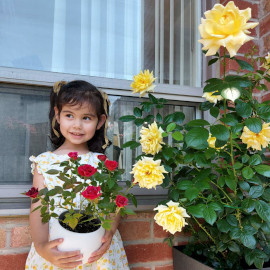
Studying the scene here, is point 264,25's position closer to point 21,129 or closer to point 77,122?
point 77,122

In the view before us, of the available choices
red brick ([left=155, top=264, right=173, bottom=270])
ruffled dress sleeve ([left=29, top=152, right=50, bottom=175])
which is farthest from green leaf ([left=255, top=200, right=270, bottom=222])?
ruffled dress sleeve ([left=29, top=152, right=50, bottom=175])

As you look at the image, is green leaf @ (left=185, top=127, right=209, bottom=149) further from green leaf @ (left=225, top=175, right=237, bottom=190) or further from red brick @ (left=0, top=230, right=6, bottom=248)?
red brick @ (left=0, top=230, right=6, bottom=248)

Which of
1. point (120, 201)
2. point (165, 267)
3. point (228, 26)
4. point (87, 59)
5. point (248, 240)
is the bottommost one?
point (165, 267)

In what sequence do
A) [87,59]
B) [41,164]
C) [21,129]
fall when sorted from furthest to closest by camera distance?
[87,59] → [21,129] → [41,164]

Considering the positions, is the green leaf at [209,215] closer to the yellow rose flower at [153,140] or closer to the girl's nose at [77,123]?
the yellow rose flower at [153,140]

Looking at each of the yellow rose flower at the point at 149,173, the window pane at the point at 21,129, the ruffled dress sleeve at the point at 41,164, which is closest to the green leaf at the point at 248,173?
the yellow rose flower at the point at 149,173

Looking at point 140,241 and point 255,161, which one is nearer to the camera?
point 255,161

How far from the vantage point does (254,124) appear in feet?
2.48

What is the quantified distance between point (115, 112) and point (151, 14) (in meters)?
0.53

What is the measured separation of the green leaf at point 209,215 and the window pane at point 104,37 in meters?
0.74

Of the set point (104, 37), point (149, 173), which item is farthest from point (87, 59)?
point (149, 173)

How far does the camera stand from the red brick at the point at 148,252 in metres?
1.13

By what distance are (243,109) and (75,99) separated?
57 centimetres

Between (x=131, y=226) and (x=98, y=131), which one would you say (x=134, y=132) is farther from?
(x=131, y=226)
